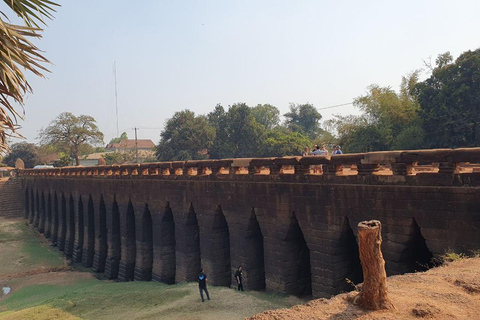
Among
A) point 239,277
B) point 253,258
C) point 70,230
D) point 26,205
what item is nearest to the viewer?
point 239,277

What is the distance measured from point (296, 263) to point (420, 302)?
652 cm

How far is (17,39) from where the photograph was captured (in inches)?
255

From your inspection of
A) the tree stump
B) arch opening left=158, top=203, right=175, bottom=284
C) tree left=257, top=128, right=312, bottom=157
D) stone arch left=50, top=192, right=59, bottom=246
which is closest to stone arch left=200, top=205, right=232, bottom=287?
arch opening left=158, top=203, right=175, bottom=284

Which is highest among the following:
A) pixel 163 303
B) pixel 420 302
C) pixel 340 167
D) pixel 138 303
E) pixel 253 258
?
pixel 340 167

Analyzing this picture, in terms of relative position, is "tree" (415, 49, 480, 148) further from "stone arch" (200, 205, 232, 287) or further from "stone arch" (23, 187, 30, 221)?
"stone arch" (23, 187, 30, 221)

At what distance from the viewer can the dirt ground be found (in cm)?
506

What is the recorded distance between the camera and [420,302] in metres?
5.32

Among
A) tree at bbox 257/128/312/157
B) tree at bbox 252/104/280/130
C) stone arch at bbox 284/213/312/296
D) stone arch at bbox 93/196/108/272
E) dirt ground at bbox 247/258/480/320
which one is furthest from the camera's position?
tree at bbox 252/104/280/130

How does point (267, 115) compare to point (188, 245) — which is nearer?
point (188, 245)

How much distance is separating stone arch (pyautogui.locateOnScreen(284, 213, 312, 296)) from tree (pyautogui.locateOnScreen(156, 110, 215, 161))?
39.6m

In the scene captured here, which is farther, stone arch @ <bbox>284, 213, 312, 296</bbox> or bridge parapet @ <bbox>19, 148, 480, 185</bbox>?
stone arch @ <bbox>284, 213, 312, 296</bbox>

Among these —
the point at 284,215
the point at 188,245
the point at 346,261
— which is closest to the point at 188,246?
the point at 188,245

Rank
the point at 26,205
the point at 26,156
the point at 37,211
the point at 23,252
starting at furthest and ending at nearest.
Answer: the point at 26,156
the point at 26,205
the point at 37,211
the point at 23,252

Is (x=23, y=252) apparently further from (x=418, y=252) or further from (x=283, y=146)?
(x=283, y=146)
